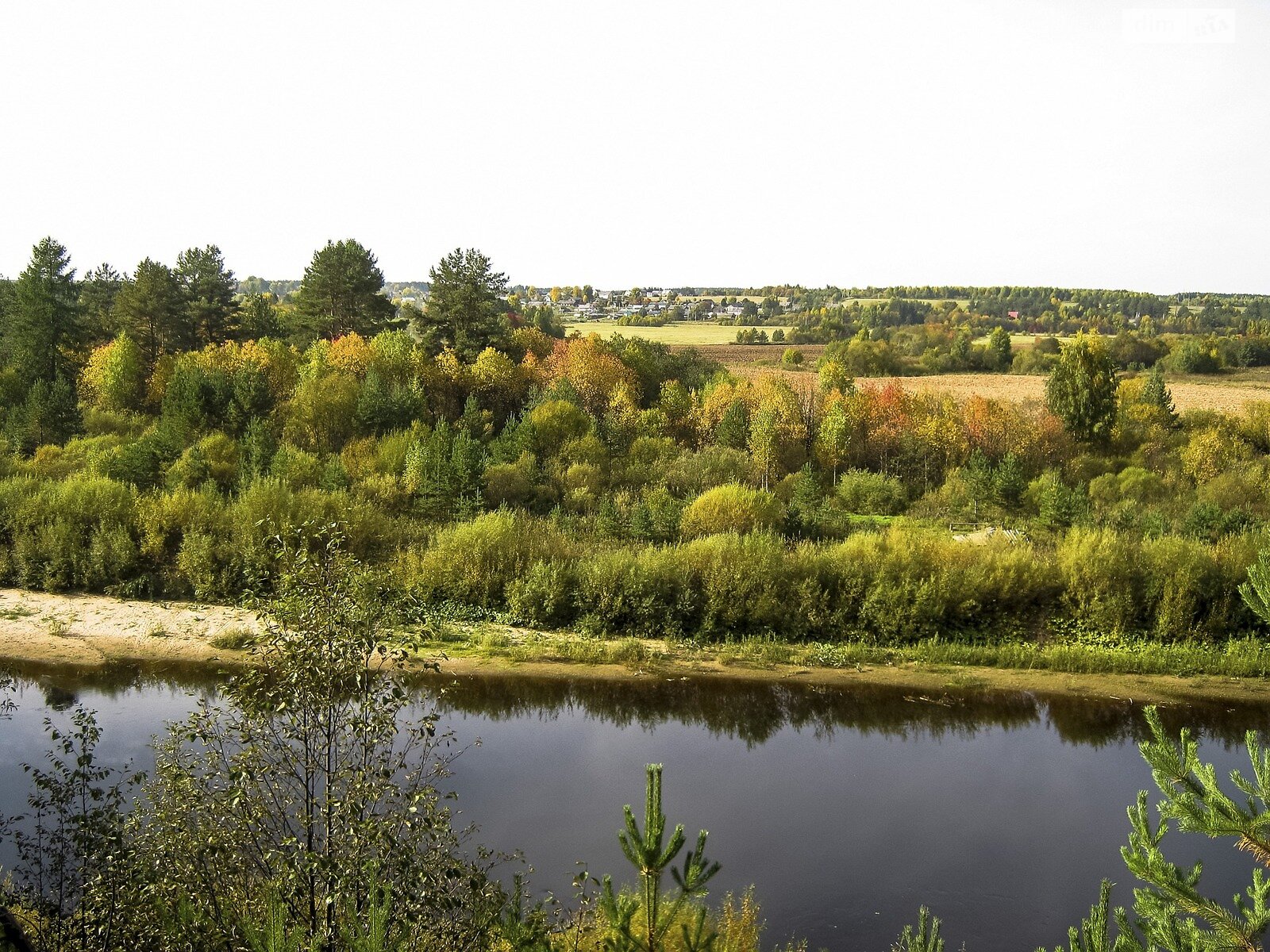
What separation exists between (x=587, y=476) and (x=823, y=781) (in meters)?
16.6

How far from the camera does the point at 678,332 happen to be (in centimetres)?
7288

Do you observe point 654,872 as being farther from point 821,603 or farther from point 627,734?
point 821,603

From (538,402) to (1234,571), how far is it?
21.8 meters

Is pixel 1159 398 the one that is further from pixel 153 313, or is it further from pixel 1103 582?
pixel 153 313

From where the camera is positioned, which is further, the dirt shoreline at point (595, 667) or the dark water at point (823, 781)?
the dirt shoreline at point (595, 667)

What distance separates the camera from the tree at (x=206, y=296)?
128ft

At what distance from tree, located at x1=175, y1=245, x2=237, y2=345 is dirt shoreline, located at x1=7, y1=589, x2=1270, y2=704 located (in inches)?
766

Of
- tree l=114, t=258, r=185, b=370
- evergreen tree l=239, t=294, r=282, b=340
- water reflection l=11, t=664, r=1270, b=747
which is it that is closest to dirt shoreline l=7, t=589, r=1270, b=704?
water reflection l=11, t=664, r=1270, b=747

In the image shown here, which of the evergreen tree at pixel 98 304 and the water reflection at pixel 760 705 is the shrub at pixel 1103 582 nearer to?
the water reflection at pixel 760 705

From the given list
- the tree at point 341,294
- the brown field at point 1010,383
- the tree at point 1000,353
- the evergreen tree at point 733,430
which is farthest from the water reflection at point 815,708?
the tree at point 1000,353

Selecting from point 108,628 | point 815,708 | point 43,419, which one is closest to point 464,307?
point 43,419

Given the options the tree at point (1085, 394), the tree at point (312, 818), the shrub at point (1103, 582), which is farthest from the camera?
the tree at point (1085, 394)

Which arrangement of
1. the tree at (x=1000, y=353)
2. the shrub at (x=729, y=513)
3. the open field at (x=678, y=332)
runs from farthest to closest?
the open field at (x=678, y=332) < the tree at (x=1000, y=353) < the shrub at (x=729, y=513)

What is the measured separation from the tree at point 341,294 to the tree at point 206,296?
290 centimetres
